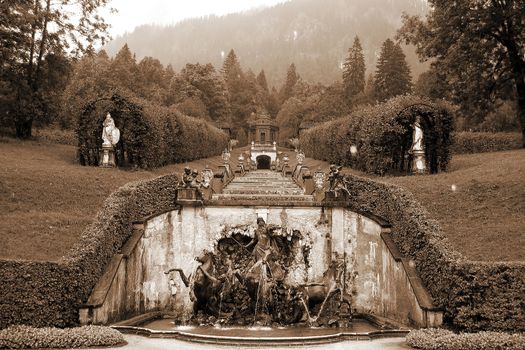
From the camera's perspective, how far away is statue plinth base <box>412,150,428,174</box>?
26.9 m

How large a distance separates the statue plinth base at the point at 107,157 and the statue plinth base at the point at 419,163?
16997 mm

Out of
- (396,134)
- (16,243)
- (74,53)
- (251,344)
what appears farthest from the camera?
(74,53)

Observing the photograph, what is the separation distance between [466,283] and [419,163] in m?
14.1

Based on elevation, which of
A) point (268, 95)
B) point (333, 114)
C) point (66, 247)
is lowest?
point (66, 247)

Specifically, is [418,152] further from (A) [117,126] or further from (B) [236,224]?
(A) [117,126]

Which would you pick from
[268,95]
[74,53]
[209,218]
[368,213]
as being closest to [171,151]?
[74,53]

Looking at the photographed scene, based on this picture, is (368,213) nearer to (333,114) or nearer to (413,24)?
(413,24)

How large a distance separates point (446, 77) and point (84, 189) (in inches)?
967

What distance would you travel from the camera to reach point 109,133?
95.3 feet

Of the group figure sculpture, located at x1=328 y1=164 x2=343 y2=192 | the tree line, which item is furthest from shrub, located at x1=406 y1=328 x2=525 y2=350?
the tree line

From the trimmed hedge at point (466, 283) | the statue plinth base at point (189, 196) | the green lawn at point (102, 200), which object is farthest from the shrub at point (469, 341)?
the statue plinth base at point (189, 196)

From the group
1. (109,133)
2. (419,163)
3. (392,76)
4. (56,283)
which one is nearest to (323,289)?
(56,283)

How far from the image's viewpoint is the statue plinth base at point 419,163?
88.3 ft

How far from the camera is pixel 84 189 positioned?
2266 centimetres
